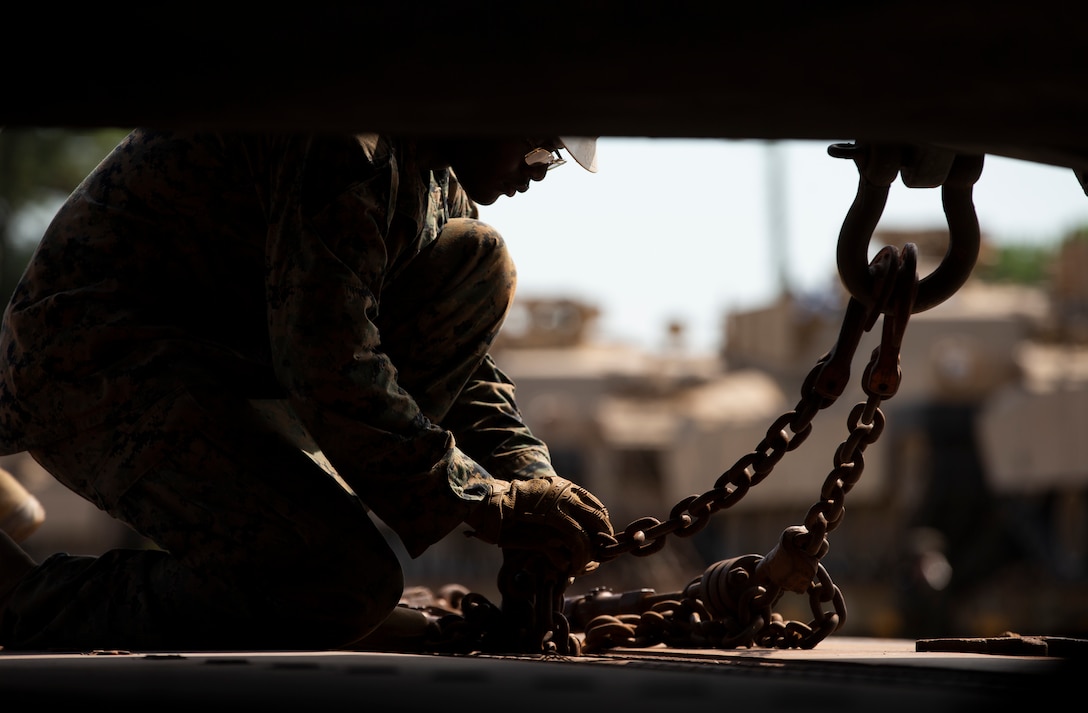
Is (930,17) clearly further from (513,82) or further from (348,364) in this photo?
(348,364)

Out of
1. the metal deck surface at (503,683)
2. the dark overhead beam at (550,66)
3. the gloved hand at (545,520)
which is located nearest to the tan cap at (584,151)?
the gloved hand at (545,520)

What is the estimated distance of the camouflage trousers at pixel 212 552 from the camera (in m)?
2.64

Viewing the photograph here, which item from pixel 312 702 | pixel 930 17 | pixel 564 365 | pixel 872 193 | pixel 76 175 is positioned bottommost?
pixel 312 702

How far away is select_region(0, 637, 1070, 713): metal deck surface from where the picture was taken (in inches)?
65.9

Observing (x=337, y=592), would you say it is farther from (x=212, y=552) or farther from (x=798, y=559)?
(x=798, y=559)

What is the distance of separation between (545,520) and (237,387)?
0.61 m

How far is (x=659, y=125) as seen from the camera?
1488mm

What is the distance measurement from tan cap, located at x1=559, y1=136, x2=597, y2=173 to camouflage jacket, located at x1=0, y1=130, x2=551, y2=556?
0.89ft

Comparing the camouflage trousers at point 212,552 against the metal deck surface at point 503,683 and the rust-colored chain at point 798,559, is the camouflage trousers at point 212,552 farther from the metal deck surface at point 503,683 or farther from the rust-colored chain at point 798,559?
the rust-colored chain at point 798,559

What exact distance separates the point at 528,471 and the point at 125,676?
116 cm

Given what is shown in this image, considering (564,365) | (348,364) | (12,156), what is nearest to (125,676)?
(348,364)

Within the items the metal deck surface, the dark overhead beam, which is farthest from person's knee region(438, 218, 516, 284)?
the dark overhead beam

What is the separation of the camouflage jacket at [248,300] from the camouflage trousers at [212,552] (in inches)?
2.4

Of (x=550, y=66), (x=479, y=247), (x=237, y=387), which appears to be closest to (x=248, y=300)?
(x=237, y=387)
